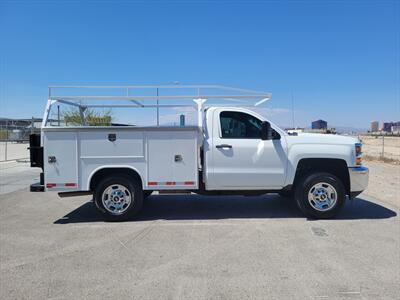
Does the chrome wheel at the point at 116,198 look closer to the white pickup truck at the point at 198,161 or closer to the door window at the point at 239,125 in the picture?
the white pickup truck at the point at 198,161

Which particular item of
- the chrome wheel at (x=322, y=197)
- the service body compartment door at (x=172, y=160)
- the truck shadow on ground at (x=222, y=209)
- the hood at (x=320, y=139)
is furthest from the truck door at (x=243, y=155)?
the truck shadow on ground at (x=222, y=209)

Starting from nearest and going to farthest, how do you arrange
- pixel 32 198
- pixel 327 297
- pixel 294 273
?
pixel 327 297 < pixel 294 273 < pixel 32 198

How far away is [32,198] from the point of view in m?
8.62

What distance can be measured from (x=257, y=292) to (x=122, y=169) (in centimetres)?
366

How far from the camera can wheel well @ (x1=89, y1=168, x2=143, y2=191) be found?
6.21 metres

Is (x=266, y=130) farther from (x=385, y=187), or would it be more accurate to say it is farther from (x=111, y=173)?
(x=385, y=187)

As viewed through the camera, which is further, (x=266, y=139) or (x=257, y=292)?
(x=266, y=139)

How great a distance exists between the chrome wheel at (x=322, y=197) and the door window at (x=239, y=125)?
1526mm

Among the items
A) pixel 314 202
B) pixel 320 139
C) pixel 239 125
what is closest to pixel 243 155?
pixel 239 125

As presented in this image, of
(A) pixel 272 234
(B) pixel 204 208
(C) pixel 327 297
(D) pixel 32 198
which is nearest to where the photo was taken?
(C) pixel 327 297

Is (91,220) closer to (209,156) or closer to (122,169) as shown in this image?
(122,169)

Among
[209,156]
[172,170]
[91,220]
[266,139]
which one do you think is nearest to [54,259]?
[91,220]

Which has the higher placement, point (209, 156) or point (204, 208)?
point (209, 156)

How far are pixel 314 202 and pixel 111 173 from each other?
3.96 meters
